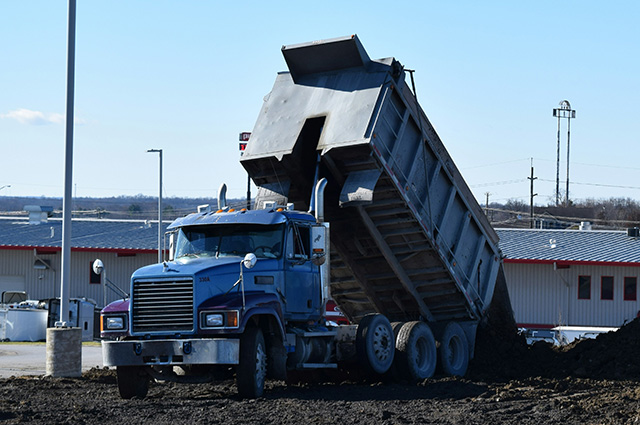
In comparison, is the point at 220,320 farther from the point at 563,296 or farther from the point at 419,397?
the point at 563,296

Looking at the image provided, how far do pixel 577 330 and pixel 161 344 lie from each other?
60.0ft

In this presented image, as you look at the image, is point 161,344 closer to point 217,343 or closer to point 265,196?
point 217,343

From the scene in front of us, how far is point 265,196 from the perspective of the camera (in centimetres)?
1605

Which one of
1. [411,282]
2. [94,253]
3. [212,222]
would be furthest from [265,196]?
[94,253]

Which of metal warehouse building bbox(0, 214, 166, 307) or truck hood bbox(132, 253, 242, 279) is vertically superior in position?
truck hood bbox(132, 253, 242, 279)

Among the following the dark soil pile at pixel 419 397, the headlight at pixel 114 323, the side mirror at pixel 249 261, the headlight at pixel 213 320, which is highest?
the side mirror at pixel 249 261

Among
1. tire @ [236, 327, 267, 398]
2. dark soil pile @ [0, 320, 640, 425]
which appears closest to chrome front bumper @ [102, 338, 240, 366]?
tire @ [236, 327, 267, 398]

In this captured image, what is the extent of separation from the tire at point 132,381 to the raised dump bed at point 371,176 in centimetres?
384

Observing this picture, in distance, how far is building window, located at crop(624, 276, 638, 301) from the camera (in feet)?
133

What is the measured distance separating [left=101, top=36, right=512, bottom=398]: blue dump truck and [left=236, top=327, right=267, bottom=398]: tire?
0.02 metres

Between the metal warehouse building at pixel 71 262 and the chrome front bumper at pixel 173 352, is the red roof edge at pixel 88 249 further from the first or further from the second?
the chrome front bumper at pixel 173 352

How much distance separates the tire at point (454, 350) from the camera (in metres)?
17.2

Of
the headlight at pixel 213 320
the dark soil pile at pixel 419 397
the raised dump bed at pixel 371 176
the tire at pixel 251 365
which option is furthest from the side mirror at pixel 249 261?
the raised dump bed at pixel 371 176

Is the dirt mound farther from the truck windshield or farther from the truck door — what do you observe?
the truck windshield
